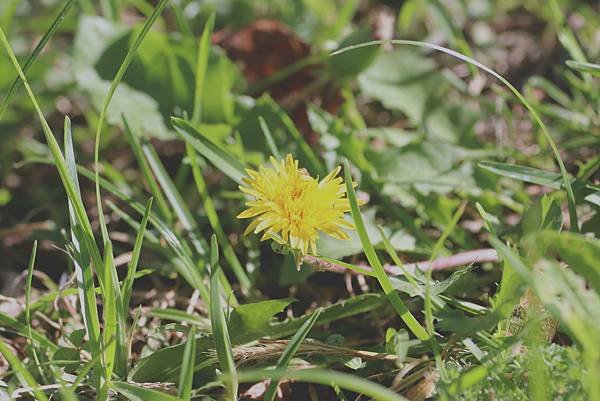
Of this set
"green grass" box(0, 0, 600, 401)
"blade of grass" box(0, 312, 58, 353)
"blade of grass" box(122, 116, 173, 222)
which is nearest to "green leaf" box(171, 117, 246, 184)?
"green grass" box(0, 0, 600, 401)

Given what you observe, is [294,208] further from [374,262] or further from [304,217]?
[374,262]

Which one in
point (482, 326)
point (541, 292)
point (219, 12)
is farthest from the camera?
point (219, 12)

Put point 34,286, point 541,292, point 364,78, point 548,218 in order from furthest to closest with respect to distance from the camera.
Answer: point 364,78
point 34,286
point 548,218
point 541,292

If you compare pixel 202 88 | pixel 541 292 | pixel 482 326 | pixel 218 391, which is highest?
pixel 202 88

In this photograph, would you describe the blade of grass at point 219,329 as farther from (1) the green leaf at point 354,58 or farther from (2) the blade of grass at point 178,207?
(1) the green leaf at point 354,58

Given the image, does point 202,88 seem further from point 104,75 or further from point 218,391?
point 218,391

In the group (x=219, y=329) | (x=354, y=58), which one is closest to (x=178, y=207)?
(x=219, y=329)

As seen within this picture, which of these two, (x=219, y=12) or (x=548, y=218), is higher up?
(x=219, y=12)

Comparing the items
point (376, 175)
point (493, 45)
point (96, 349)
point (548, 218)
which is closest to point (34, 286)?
point (96, 349)
